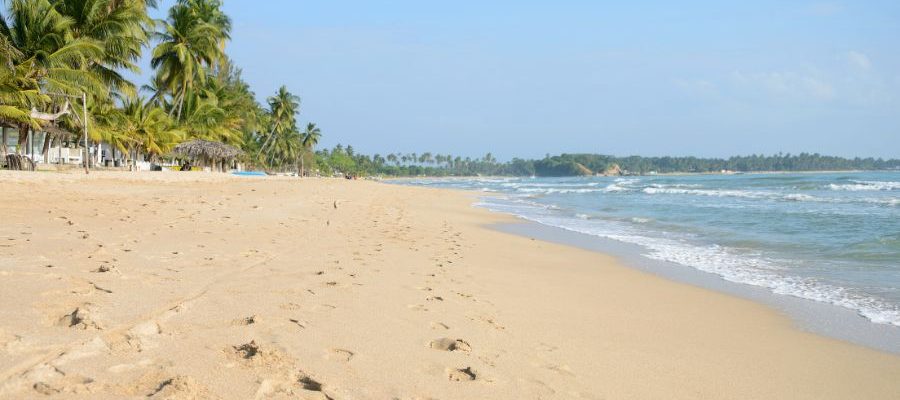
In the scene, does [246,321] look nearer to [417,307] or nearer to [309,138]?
[417,307]

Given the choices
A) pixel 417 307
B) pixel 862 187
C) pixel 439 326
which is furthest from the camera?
pixel 862 187

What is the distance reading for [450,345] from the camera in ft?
11.6

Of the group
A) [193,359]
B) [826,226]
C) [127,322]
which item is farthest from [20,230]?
[826,226]

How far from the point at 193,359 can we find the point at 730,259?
8.03 meters

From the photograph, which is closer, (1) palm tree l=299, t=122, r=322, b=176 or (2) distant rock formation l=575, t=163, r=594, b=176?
(1) palm tree l=299, t=122, r=322, b=176

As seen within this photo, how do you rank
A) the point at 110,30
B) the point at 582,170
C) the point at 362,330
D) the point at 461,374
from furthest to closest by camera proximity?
the point at 582,170
the point at 110,30
the point at 362,330
the point at 461,374

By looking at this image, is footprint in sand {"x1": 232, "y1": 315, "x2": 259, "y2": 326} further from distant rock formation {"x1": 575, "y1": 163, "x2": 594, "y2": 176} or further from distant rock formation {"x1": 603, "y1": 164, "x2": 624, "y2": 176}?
distant rock formation {"x1": 603, "y1": 164, "x2": 624, "y2": 176}

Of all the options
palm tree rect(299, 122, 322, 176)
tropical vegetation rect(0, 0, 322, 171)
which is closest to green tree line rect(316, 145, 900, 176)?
palm tree rect(299, 122, 322, 176)

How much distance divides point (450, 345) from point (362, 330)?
55 centimetres

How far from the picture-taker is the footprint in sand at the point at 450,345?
137 inches

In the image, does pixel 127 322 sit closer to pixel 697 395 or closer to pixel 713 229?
pixel 697 395

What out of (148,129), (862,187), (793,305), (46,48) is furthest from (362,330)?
(862,187)

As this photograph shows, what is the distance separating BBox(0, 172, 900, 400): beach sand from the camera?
9.02ft

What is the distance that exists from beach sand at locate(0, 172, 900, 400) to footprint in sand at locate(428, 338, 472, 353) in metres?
0.01
